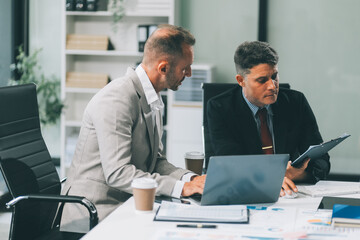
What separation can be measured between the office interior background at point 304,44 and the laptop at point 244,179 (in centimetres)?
302

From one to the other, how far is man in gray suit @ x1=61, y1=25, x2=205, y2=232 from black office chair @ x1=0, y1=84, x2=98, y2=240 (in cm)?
12

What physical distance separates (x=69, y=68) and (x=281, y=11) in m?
1.86

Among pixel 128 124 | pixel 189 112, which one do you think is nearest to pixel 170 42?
pixel 128 124

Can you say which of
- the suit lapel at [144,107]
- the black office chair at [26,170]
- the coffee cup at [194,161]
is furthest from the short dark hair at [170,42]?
the black office chair at [26,170]

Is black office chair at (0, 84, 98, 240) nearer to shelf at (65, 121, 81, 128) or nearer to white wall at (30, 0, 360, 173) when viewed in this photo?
shelf at (65, 121, 81, 128)

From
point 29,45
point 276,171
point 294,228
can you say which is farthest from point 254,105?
point 29,45

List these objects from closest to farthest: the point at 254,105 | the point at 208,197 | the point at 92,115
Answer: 1. the point at 208,197
2. the point at 92,115
3. the point at 254,105

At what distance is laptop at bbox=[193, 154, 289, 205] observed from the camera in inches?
71.4

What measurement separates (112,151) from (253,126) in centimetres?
74

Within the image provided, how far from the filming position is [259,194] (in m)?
1.93

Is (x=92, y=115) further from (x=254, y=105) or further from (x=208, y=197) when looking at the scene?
(x=254, y=105)

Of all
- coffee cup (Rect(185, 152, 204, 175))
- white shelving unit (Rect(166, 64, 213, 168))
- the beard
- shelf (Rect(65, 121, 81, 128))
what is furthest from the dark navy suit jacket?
shelf (Rect(65, 121, 81, 128))

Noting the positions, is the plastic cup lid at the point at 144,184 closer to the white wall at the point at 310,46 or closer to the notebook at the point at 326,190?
the notebook at the point at 326,190

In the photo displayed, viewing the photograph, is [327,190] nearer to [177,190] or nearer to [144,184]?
[177,190]
